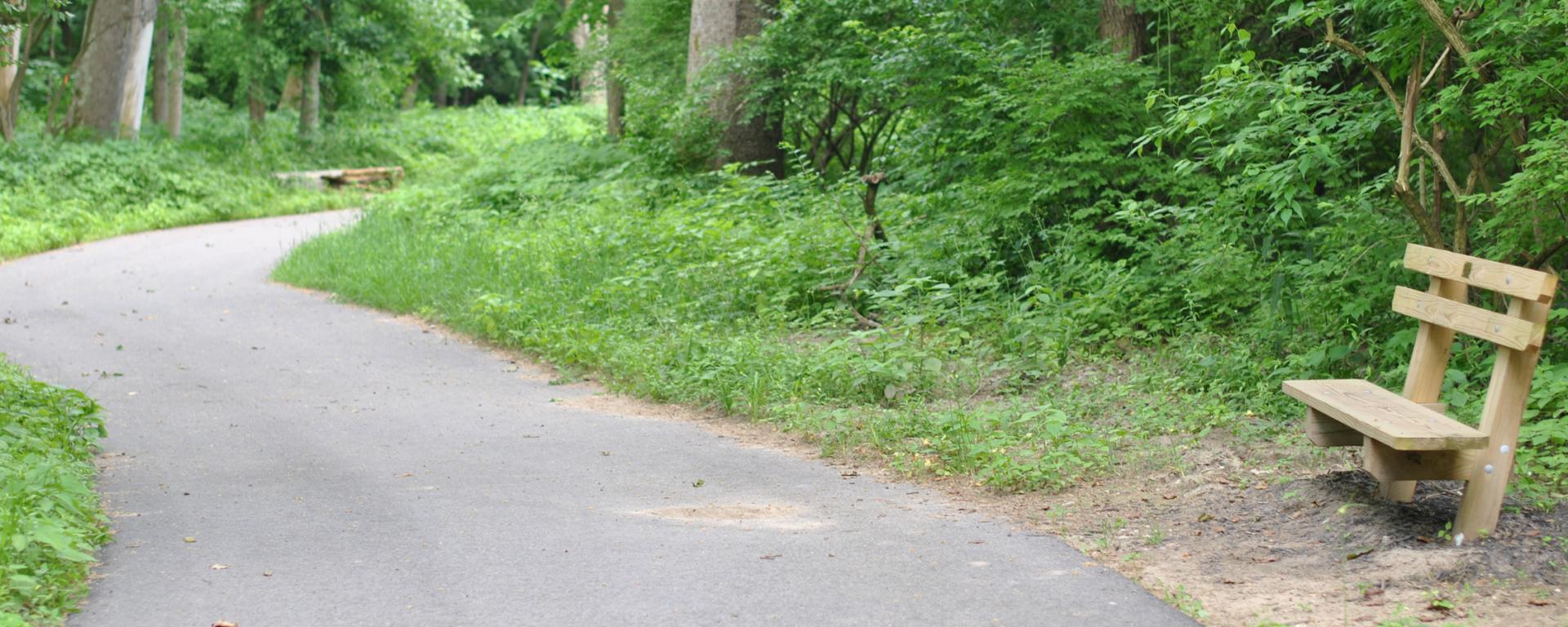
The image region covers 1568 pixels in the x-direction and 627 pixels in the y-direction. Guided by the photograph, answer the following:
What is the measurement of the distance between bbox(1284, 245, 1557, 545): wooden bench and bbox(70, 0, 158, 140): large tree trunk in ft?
77.1

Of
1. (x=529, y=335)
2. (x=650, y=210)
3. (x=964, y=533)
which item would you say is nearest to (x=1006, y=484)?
(x=964, y=533)

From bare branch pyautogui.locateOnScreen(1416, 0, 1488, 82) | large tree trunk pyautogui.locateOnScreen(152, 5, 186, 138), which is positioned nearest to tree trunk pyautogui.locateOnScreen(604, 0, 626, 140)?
large tree trunk pyautogui.locateOnScreen(152, 5, 186, 138)

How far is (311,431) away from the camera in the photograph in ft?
27.0

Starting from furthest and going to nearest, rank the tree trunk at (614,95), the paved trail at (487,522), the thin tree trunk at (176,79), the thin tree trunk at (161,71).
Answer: the thin tree trunk at (161,71) < the thin tree trunk at (176,79) < the tree trunk at (614,95) < the paved trail at (487,522)

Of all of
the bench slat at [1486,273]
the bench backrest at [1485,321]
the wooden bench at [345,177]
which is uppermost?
the bench slat at [1486,273]

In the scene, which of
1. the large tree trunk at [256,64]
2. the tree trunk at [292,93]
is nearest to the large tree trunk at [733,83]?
the large tree trunk at [256,64]

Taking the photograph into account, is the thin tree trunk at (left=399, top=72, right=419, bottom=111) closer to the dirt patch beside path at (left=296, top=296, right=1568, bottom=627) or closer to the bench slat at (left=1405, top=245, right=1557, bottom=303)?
the dirt patch beside path at (left=296, top=296, right=1568, bottom=627)

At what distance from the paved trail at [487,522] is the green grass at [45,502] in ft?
0.48

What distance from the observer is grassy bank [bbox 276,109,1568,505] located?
286 inches

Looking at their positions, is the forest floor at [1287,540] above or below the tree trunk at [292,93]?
below

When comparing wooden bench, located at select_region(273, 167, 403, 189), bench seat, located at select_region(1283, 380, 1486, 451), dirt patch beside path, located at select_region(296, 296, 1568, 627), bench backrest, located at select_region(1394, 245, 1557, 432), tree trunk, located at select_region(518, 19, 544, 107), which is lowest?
wooden bench, located at select_region(273, 167, 403, 189)

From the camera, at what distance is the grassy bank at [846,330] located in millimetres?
7254

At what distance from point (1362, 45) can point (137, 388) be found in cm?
936

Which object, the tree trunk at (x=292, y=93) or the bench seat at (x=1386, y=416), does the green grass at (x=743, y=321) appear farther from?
the tree trunk at (x=292, y=93)
